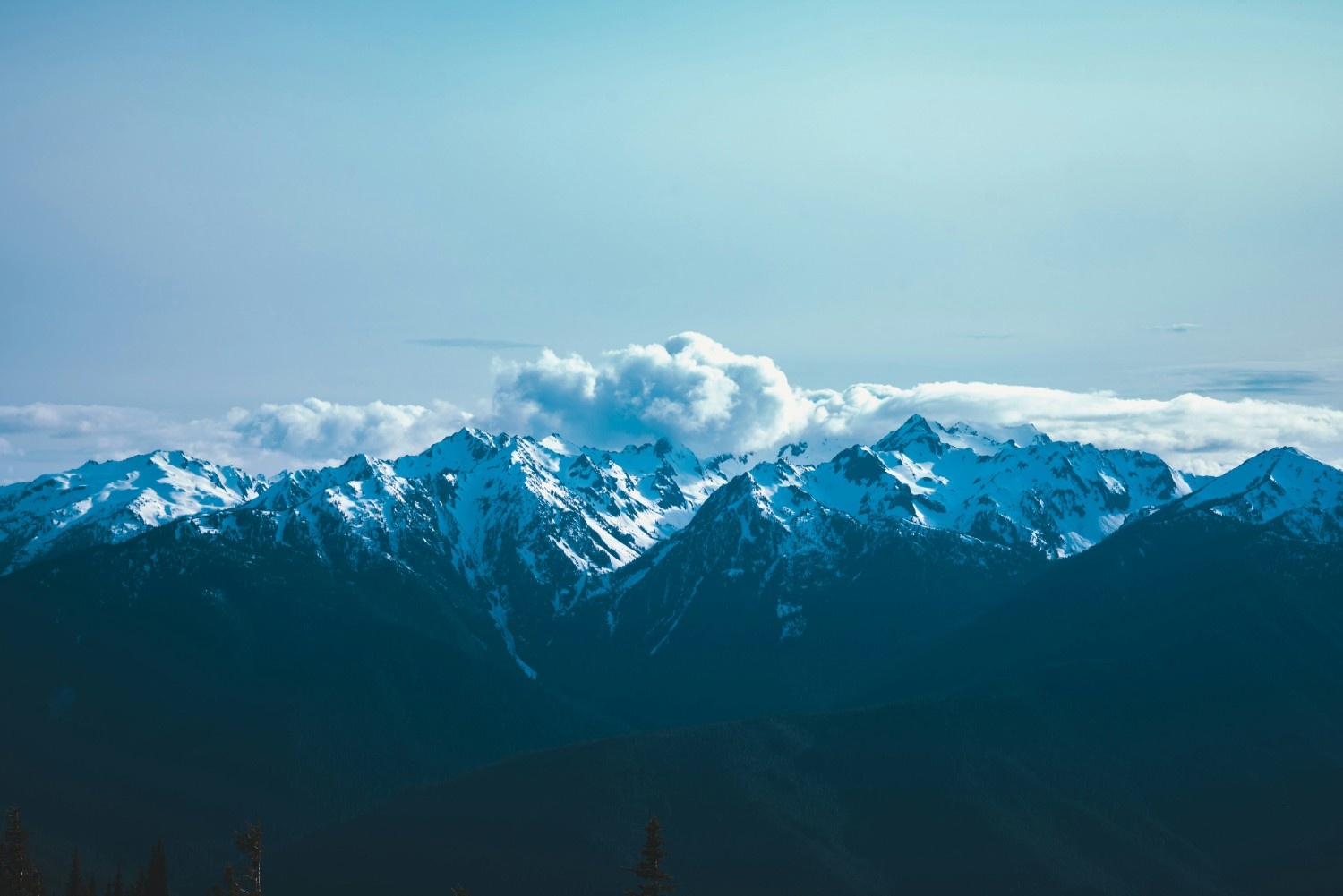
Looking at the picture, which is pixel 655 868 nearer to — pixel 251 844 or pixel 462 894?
pixel 462 894

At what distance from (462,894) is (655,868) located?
16909 mm

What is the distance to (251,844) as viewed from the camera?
135 metres

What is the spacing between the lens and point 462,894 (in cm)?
13188

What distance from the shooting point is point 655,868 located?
129500mm

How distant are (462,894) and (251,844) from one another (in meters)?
19.5

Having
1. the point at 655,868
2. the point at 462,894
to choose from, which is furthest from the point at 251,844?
the point at 655,868

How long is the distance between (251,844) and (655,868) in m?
35.9
